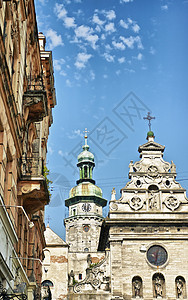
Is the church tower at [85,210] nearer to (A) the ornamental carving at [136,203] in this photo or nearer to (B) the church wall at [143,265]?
(A) the ornamental carving at [136,203]

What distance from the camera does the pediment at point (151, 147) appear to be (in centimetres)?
4004

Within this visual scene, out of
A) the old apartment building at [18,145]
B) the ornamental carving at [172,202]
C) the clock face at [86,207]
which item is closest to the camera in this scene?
the old apartment building at [18,145]

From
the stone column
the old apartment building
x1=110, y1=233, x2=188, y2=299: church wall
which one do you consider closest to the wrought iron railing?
the old apartment building

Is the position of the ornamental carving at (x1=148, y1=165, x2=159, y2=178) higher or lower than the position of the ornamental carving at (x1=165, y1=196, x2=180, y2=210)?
higher

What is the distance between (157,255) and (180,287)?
2.75 m

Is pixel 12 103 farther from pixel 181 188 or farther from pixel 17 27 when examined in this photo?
pixel 181 188

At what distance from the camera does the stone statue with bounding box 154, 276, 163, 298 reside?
34.3 metres

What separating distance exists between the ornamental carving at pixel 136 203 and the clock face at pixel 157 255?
3.26 m

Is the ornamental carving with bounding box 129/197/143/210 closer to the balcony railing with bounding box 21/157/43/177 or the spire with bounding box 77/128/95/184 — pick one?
the balcony railing with bounding box 21/157/43/177

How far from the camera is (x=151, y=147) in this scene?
4022 centimetres

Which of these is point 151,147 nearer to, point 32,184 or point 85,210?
point 32,184

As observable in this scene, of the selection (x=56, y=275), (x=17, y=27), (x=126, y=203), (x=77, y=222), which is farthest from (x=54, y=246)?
(x=17, y=27)

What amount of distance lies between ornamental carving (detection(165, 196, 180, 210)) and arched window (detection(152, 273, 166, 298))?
527 centimetres

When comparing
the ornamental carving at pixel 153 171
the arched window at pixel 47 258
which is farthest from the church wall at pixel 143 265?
the arched window at pixel 47 258
